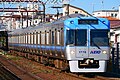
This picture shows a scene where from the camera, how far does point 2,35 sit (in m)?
55.4

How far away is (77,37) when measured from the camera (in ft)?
58.7

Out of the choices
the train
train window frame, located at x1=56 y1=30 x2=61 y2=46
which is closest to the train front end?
the train

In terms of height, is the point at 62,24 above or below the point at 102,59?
above

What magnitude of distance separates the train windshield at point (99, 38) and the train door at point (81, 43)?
0.91 ft

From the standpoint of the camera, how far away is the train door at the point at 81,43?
17719 millimetres

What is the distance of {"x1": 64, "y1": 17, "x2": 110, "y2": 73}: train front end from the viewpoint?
1773cm

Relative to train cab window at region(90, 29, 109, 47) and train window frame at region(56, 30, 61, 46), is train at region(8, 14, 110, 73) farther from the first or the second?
train window frame at region(56, 30, 61, 46)

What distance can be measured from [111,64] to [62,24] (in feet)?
13.8

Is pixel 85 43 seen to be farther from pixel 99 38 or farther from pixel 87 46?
pixel 99 38

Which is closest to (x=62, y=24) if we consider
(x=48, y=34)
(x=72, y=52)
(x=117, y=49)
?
(x=72, y=52)

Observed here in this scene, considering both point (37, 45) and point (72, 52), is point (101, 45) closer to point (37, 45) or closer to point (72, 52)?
point (72, 52)

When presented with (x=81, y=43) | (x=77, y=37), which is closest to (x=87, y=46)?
(x=81, y=43)

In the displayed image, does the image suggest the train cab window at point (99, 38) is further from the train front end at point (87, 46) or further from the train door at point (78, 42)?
the train door at point (78, 42)

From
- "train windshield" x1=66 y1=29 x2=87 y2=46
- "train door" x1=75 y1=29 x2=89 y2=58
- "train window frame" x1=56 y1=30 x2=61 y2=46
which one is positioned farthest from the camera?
"train window frame" x1=56 y1=30 x2=61 y2=46
